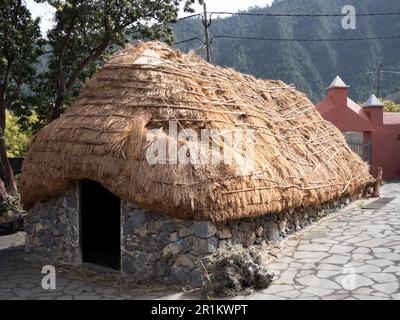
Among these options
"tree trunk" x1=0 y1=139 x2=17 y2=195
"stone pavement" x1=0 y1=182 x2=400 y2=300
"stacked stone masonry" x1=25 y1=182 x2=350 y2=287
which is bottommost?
"stone pavement" x1=0 y1=182 x2=400 y2=300

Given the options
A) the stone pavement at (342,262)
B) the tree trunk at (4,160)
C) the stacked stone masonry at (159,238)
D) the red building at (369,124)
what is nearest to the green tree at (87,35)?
the tree trunk at (4,160)

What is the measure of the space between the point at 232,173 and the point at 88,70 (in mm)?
8192

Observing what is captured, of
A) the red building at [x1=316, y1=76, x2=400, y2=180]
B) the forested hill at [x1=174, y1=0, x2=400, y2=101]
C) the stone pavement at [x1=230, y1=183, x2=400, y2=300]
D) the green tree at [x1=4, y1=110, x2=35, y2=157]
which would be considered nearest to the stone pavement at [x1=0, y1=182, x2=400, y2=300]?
the stone pavement at [x1=230, y1=183, x2=400, y2=300]

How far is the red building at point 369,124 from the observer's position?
16.3 metres

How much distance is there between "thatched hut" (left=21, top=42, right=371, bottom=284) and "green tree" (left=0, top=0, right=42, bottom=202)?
391 centimetres

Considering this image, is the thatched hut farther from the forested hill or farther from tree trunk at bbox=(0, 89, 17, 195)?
the forested hill

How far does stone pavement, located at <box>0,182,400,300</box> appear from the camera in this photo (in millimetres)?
5844

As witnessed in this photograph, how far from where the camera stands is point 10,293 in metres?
6.41

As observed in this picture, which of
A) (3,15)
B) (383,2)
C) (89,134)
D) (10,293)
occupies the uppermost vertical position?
(383,2)

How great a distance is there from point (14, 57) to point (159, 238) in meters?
7.06

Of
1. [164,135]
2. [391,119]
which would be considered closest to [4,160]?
[164,135]
